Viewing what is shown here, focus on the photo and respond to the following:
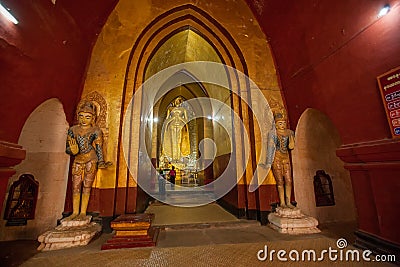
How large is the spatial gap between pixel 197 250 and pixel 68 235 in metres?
1.86

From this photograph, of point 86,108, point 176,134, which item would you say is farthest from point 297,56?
point 176,134

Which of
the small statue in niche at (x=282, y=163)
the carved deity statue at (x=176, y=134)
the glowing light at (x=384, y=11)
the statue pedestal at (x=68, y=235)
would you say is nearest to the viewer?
the glowing light at (x=384, y=11)

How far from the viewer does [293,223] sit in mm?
2877

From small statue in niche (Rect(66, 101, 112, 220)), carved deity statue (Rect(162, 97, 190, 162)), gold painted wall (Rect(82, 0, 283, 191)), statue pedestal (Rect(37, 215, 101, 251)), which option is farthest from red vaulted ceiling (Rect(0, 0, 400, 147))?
carved deity statue (Rect(162, 97, 190, 162))

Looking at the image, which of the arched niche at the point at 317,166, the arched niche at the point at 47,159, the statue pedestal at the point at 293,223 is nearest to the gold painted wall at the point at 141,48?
the arched niche at the point at 47,159

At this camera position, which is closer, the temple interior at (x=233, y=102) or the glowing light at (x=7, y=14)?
the glowing light at (x=7, y=14)

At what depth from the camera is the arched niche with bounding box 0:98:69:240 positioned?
3.10 meters

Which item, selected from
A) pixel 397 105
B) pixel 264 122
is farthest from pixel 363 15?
pixel 264 122

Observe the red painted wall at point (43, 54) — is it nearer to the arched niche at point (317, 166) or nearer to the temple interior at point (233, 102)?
the temple interior at point (233, 102)

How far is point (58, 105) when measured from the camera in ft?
10.6

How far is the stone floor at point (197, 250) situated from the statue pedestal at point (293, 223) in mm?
118

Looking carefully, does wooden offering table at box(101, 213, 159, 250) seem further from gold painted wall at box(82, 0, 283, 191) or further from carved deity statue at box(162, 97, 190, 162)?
carved deity statue at box(162, 97, 190, 162)

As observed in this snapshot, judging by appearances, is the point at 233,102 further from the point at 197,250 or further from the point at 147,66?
the point at 197,250

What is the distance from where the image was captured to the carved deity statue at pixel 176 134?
9.27 m
